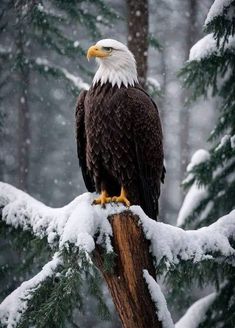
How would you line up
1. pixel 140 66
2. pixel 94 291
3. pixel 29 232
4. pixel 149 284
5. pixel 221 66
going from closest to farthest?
pixel 149 284 → pixel 94 291 → pixel 29 232 → pixel 221 66 → pixel 140 66

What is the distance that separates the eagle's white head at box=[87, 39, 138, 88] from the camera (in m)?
4.66

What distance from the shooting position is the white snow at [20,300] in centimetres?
330

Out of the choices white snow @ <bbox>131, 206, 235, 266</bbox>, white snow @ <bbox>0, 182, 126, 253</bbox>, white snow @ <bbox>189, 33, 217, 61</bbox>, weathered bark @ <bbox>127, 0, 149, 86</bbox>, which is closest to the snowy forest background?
weathered bark @ <bbox>127, 0, 149, 86</bbox>

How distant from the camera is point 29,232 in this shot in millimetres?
4016

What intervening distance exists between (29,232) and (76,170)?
872 inches

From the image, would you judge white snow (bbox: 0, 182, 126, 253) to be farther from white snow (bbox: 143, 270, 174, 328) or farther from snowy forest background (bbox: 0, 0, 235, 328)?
snowy forest background (bbox: 0, 0, 235, 328)

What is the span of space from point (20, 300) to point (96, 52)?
2.47 m

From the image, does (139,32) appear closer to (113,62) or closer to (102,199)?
(113,62)

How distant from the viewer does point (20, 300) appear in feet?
11.1

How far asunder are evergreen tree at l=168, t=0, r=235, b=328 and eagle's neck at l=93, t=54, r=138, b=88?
834 mm

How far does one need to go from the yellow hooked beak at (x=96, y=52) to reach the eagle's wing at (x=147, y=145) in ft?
1.62

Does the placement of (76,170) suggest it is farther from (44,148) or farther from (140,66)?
(140,66)

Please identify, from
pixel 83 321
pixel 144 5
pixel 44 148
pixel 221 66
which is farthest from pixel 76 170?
pixel 221 66

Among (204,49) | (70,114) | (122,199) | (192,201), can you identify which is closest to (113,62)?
(122,199)
